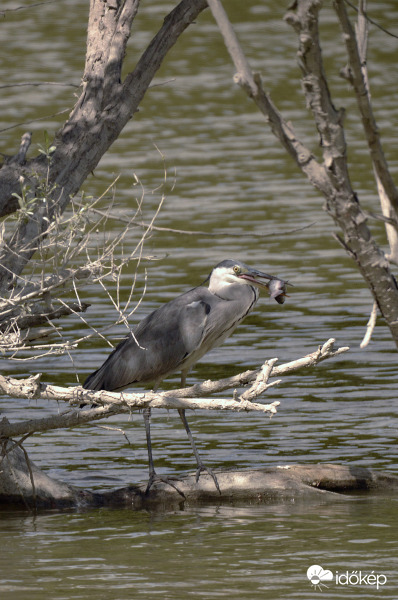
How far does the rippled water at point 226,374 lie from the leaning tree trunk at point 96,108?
27 cm

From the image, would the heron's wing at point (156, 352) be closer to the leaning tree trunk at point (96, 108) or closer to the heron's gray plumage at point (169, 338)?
the heron's gray plumage at point (169, 338)

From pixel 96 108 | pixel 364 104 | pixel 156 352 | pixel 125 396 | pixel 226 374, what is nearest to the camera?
pixel 364 104

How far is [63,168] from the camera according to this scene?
7.42 m

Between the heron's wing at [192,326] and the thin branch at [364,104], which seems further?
the heron's wing at [192,326]

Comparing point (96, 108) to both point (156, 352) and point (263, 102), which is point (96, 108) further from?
point (263, 102)

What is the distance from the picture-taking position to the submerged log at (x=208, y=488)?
7480mm

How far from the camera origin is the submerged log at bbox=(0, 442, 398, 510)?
7.48 metres

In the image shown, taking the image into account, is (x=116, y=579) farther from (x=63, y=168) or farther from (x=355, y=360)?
(x=355, y=360)

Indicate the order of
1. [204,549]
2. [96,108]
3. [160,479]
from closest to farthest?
[204,549] → [160,479] → [96,108]

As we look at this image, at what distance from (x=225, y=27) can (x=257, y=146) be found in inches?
Result: 629

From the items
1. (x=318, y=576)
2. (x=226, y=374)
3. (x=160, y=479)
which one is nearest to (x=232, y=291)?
(x=160, y=479)

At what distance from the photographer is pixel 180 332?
7.88m

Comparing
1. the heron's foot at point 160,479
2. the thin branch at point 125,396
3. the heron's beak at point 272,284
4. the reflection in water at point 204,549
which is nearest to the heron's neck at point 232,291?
the heron's beak at point 272,284

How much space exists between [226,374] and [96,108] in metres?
3.31
